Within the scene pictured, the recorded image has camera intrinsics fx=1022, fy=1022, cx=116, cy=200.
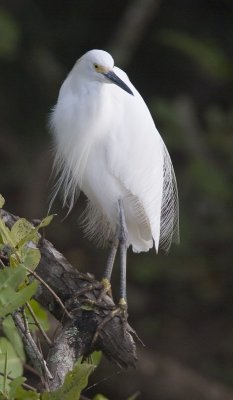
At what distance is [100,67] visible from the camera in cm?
252

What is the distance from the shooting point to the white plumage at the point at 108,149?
2.63 m

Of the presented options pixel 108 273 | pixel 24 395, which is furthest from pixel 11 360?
pixel 108 273

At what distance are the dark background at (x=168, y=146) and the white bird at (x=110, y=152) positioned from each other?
1.74m

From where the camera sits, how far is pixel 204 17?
219 inches

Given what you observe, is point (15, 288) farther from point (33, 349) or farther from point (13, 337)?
point (13, 337)

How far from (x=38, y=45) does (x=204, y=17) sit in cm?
91

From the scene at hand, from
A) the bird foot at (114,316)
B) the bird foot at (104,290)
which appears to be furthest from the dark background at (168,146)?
the bird foot at (114,316)

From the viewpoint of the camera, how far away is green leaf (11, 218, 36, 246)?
5.83 ft

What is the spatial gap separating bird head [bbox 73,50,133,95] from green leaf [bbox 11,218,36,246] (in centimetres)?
76

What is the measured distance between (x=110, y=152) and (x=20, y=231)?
34.6 inches

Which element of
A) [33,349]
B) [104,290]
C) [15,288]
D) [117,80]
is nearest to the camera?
[15,288]

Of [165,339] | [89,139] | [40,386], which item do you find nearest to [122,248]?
[89,139]

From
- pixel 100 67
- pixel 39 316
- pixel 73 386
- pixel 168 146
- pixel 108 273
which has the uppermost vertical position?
pixel 100 67

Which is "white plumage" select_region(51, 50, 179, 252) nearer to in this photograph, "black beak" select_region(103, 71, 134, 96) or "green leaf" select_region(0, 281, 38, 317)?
"black beak" select_region(103, 71, 134, 96)
